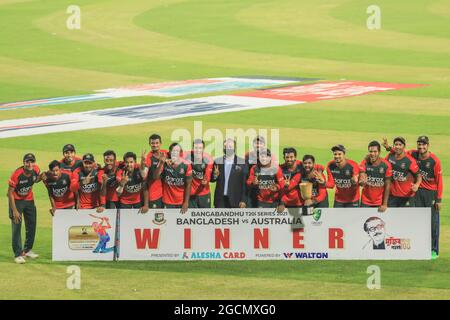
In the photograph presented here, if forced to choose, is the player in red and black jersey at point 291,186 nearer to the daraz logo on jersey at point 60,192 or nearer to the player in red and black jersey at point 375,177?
the player in red and black jersey at point 375,177

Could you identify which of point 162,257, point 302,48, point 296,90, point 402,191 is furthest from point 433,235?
point 302,48

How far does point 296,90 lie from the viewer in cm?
3612

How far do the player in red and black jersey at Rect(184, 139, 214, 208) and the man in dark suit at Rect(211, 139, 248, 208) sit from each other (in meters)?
0.13

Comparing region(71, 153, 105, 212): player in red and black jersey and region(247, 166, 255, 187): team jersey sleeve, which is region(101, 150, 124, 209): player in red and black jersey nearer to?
region(71, 153, 105, 212): player in red and black jersey

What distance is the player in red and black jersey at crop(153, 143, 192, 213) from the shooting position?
18.8m

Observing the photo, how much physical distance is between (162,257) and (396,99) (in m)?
16.7

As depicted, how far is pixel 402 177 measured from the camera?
62.0ft

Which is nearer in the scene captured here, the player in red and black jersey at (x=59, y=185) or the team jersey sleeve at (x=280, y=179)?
the team jersey sleeve at (x=280, y=179)

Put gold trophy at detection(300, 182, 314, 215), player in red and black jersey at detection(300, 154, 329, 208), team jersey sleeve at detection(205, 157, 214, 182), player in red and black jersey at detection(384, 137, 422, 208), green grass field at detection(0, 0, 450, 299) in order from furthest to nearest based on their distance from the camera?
team jersey sleeve at detection(205, 157, 214, 182) < player in red and black jersey at detection(384, 137, 422, 208) < player in red and black jersey at detection(300, 154, 329, 208) < gold trophy at detection(300, 182, 314, 215) < green grass field at detection(0, 0, 450, 299)

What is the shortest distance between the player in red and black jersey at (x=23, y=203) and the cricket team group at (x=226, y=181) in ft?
0.05

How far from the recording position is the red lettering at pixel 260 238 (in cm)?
1862

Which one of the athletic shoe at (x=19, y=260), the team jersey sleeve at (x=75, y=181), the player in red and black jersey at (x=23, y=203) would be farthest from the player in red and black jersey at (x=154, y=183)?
the athletic shoe at (x=19, y=260)

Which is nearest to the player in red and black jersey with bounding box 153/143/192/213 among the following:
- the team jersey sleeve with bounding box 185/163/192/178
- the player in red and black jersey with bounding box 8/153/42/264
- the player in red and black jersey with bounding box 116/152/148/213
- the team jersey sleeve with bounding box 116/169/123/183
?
the team jersey sleeve with bounding box 185/163/192/178

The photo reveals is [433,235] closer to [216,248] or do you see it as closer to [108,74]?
[216,248]
